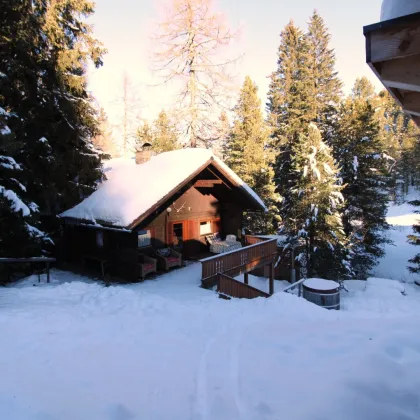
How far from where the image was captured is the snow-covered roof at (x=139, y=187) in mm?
11723

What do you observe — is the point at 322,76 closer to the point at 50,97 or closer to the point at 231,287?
the point at 50,97

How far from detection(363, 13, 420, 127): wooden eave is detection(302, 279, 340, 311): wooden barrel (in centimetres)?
950

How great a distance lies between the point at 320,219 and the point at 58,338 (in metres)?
13.7

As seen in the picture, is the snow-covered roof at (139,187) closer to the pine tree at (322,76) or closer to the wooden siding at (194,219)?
the wooden siding at (194,219)

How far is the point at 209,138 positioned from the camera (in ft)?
66.7

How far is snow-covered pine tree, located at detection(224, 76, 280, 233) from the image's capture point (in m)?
21.7

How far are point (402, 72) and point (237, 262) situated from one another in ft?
33.9

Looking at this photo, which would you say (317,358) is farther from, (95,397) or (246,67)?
(246,67)

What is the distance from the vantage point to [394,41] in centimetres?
208

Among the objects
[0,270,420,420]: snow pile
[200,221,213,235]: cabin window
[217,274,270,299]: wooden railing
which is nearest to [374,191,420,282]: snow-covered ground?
[200,221,213,235]: cabin window

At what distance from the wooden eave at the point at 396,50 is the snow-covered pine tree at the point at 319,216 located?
14193 millimetres

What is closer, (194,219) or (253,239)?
(194,219)

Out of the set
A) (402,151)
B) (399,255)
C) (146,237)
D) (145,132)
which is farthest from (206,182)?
(402,151)

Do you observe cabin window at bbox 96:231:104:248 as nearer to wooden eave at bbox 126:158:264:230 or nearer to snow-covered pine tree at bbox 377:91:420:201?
wooden eave at bbox 126:158:264:230
